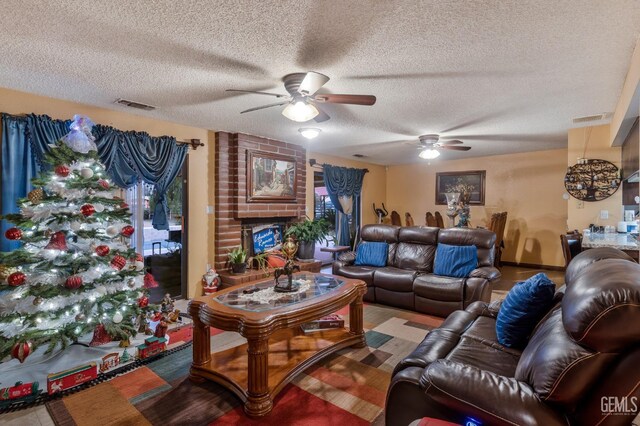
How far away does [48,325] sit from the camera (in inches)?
98.6

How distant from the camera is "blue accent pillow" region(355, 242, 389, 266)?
451 cm

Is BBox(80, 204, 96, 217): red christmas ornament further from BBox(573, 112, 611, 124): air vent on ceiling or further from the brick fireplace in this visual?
BBox(573, 112, 611, 124): air vent on ceiling

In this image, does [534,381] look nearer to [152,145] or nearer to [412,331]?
[412,331]

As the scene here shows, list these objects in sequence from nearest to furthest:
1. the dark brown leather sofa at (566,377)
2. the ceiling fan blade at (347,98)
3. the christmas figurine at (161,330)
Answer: the dark brown leather sofa at (566,377) → the ceiling fan blade at (347,98) → the christmas figurine at (161,330)

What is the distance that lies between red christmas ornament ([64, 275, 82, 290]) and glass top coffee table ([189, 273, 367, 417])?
1.03m

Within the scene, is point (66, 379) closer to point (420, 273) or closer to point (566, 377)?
point (566, 377)

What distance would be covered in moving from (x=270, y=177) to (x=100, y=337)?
3.14 meters

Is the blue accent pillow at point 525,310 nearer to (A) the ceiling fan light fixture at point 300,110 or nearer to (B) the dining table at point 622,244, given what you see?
(B) the dining table at point 622,244

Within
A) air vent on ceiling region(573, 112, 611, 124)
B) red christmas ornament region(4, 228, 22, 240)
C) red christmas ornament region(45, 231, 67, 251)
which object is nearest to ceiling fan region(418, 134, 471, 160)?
air vent on ceiling region(573, 112, 611, 124)

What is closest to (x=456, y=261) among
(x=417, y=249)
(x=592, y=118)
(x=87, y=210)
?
(x=417, y=249)

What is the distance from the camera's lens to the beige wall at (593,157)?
423 centimetres

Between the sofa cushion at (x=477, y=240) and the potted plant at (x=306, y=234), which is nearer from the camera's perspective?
the sofa cushion at (x=477, y=240)

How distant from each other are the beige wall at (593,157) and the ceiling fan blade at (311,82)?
4.06 m

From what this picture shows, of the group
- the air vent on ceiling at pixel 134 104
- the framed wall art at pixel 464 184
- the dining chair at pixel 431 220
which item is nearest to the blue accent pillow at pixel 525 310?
the air vent on ceiling at pixel 134 104
